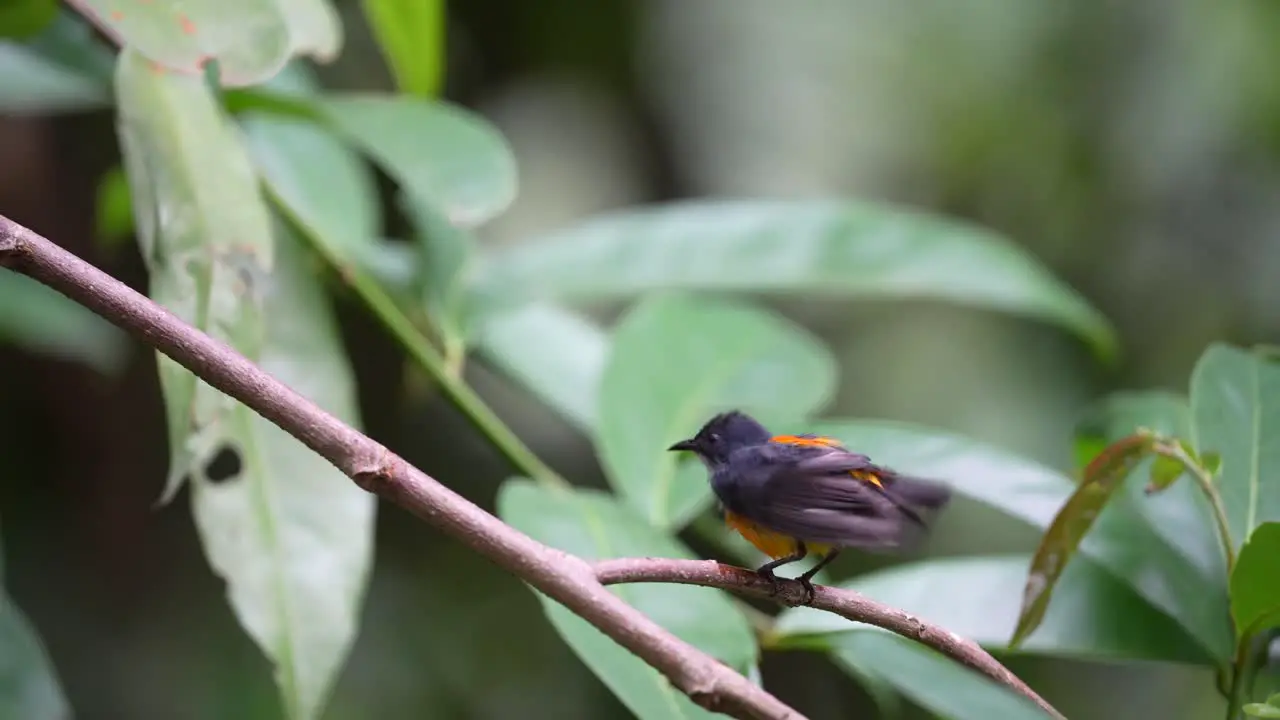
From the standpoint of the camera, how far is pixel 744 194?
3.71m

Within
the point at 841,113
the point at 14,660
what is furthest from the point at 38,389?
the point at 841,113

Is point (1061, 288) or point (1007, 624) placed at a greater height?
point (1061, 288)

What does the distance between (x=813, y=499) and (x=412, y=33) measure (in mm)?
1022

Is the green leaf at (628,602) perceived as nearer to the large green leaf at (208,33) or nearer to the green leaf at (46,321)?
the large green leaf at (208,33)

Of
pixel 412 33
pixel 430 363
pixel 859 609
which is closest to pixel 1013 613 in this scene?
pixel 859 609

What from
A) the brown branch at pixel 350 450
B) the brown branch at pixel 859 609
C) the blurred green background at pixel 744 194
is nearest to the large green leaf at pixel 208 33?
the brown branch at pixel 350 450

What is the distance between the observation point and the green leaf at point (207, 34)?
1064 millimetres

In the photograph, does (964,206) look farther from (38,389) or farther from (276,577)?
(276,577)

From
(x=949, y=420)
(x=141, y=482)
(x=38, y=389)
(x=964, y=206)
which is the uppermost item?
(x=964, y=206)

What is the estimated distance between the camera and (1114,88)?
3459 millimetres

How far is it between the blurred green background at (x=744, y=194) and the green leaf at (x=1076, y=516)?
1.61 metres

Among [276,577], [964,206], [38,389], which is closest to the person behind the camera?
[276,577]

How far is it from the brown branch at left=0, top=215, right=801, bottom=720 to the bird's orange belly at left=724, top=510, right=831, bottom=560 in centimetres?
26

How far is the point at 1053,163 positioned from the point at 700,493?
2653mm
